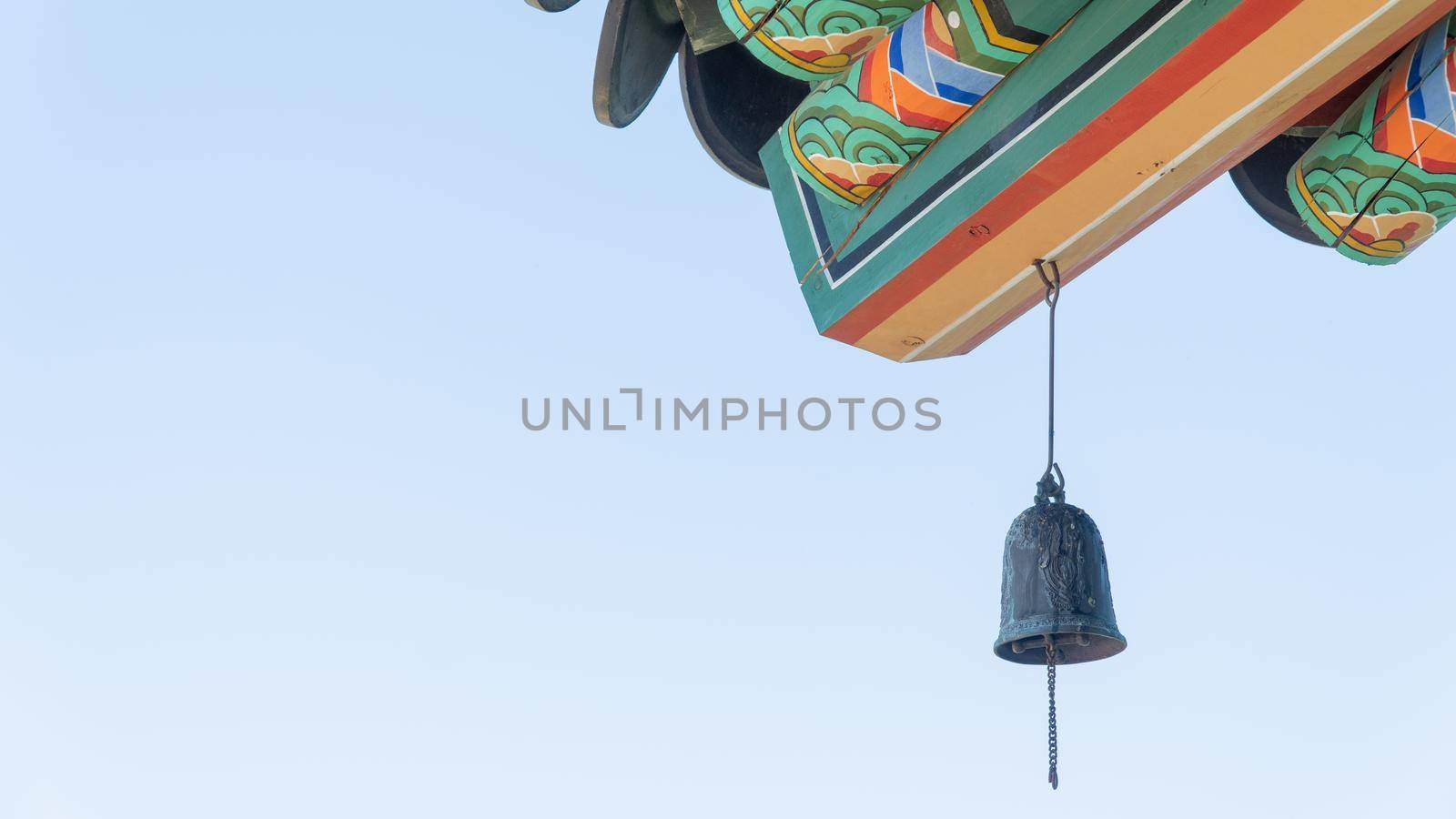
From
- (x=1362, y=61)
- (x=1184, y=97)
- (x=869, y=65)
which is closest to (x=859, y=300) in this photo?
(x=869, y=65)

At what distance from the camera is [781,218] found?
4047 millimetres

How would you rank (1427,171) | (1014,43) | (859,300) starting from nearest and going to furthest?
(1014,43), (1427,171), (859,300)

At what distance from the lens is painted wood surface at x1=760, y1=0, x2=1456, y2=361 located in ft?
9.91

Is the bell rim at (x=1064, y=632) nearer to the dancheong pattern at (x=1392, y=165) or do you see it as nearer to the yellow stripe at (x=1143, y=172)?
the yellow stripe at (x=1143, y=172)

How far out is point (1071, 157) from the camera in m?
3.30

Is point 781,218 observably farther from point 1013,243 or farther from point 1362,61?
point 1362,61

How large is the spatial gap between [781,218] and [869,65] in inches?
27.1

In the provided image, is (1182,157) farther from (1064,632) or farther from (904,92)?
(1064,632)

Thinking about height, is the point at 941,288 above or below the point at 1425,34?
below

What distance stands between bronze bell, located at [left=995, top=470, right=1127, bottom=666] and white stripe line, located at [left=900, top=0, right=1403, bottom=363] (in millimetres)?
393

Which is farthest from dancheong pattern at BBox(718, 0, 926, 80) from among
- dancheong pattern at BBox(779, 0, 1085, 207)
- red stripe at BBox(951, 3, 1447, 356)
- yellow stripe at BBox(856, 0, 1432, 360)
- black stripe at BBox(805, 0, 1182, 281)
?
red stripe at BBox(951, 3, 1447, 356)

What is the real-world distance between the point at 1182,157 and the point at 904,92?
51cm

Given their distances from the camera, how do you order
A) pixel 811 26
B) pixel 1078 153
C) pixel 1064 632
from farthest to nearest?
pixel 1064 632 → pixel 1078 153 → pixel 811 26

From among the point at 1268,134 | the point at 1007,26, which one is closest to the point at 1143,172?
the point at 1268,134
